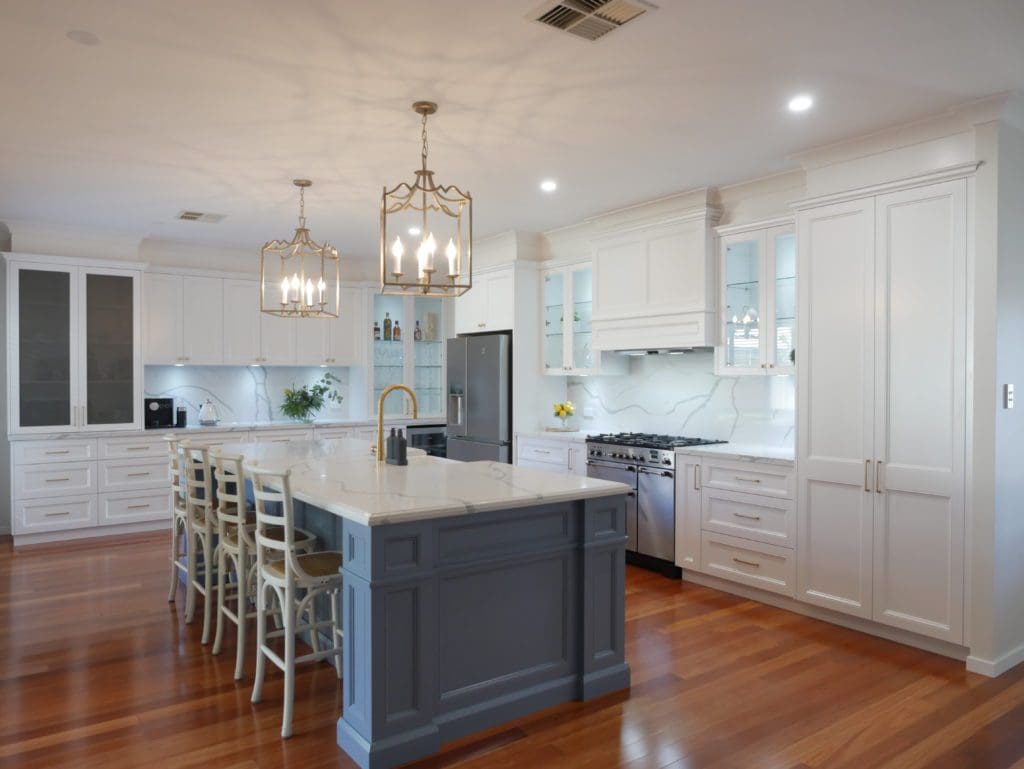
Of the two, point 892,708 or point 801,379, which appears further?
point 801,379

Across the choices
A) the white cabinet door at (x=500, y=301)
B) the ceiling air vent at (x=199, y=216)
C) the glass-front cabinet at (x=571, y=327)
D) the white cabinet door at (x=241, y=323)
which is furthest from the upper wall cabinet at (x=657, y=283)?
the white cabinet door at (x=241, y=323)

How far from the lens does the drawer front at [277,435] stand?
662 centimetres

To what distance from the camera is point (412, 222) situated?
564 cm

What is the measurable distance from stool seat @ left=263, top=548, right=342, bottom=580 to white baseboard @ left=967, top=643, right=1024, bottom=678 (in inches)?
117

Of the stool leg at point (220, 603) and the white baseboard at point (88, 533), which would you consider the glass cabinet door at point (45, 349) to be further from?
the stool leg at point (220, 603)

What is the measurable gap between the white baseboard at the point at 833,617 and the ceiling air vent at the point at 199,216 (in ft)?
14.4

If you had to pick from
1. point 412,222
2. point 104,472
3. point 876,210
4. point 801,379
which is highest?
point 412,222

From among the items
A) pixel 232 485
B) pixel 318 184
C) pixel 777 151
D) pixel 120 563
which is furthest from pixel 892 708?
pixel 120 563

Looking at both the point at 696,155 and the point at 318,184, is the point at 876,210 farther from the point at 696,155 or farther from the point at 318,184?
the point at 318,184

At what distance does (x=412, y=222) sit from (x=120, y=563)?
336 centimetres

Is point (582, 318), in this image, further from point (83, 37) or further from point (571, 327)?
point (83, 37)

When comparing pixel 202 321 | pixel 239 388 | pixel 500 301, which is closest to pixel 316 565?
pixel 500 301

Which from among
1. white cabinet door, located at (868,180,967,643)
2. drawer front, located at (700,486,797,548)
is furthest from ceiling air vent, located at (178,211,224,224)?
white cabinet door, located at (868,180,967,643)

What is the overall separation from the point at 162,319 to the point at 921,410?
6071 mm
